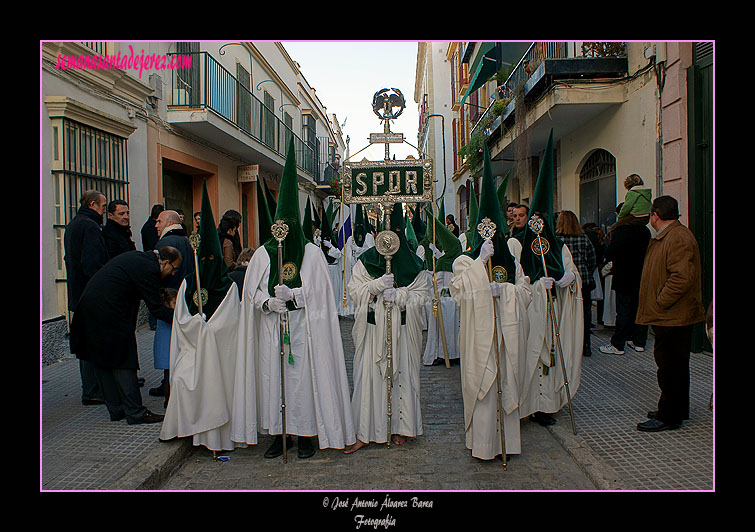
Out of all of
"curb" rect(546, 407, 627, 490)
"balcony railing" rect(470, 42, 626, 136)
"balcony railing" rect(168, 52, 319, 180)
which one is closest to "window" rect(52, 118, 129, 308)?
"balcony railing" rect(168, 52, 319, 180)

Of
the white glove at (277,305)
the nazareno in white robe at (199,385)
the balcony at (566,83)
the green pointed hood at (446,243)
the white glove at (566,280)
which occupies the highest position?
the balcony at (566,83)

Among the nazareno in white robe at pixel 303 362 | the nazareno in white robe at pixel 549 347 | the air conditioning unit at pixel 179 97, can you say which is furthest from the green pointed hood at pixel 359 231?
the nazareno in white robe at pixel 303 362

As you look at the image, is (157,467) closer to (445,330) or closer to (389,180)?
(389,180)

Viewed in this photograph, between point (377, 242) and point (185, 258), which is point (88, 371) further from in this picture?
point (377, 242)

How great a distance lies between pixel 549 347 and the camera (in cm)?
489

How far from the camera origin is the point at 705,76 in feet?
21.7

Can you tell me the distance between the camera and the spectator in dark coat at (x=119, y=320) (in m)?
4.57

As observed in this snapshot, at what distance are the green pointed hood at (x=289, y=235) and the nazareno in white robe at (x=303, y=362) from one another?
53 millimetres

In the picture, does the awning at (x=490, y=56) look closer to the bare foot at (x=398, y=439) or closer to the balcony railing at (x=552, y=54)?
the balcony railing at (x=552, y=54)

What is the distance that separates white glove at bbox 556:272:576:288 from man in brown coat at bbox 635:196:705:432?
25.5 inches

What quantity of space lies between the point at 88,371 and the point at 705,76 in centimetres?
782

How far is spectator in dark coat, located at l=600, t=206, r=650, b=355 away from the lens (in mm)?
6766

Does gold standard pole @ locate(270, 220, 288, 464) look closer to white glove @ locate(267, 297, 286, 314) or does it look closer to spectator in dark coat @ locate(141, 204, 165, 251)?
white glove @ locate(267, 297, 286, 314)

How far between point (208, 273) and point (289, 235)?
794 millimetres
